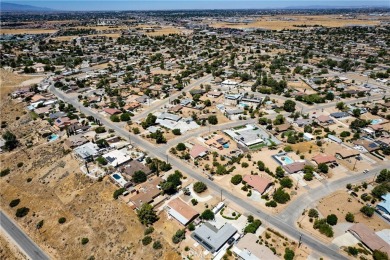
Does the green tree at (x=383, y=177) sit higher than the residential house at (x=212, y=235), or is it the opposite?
the green tree at (x=383, y=177)

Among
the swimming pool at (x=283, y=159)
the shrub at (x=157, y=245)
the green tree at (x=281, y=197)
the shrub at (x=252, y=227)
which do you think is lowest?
the shrub at (x=157, y=245)

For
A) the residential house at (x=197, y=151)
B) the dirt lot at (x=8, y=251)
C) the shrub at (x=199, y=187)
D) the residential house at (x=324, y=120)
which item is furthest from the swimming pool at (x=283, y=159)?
the dirt lot at (x=8, y=251)

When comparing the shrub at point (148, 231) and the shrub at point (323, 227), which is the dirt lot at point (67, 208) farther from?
the shrub at point (323, 227)

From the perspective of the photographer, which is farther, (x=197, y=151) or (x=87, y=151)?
(x=87, y=151)

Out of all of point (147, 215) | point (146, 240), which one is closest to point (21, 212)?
point (147, 215)

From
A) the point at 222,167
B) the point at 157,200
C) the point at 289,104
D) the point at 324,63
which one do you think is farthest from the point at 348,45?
the point at 157,200

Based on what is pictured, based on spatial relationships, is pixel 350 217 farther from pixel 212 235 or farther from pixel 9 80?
pixel 9 80
